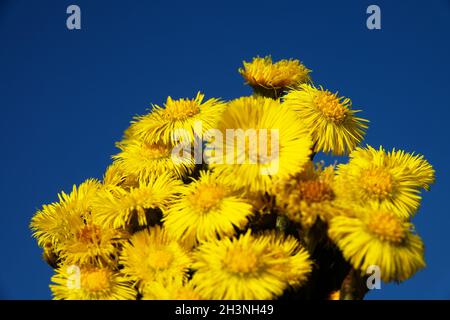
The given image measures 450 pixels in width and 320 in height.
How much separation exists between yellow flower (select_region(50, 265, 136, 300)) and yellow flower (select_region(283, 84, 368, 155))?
0.58 metres

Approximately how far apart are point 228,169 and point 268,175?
0.28 feet

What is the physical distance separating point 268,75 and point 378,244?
0.65m

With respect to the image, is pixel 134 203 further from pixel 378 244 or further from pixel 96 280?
pixel 378 244

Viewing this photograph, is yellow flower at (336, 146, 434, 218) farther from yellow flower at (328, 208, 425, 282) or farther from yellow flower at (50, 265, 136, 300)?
yellow flower at (50, 265, 136, 300)

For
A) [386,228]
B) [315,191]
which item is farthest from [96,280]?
[386,228]

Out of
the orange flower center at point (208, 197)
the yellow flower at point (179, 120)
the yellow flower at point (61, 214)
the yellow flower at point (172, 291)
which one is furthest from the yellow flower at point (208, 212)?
the yellow flower at point (61, 214)

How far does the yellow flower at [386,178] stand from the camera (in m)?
1.39

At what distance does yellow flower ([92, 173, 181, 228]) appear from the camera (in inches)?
57.2

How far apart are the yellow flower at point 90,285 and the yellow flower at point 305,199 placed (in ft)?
1.38

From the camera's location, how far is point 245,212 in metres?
1.28

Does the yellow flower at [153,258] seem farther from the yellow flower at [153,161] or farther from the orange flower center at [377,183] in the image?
the orange flower center at [377,183]

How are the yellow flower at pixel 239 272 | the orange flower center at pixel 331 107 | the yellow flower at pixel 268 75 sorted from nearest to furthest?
the yellow flower at pixel 239 272 → the orange flower center at pixel 331 107 → the yellow flower at pixel 268 75

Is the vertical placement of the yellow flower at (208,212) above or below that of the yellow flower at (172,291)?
above

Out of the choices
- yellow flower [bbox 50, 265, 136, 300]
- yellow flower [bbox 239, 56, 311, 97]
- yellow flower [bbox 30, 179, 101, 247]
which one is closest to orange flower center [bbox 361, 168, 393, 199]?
yellow flower [bbox 239, 56, 311, 97]
